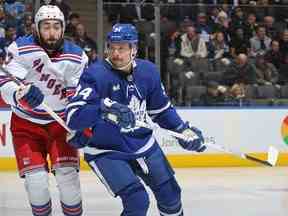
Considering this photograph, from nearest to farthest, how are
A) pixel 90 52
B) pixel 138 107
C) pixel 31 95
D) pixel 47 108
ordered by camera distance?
pixel 138 107 < pixel 31 95 < pixel 47 108 < pixel 90 52

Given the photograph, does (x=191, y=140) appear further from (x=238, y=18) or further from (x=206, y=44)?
(x=238, y=18)

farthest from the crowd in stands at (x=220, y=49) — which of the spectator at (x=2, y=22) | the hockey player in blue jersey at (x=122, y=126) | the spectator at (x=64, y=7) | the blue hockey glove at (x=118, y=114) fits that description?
the blue hockey glove at (x=118, y=114)

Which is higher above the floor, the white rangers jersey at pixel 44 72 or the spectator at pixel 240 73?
the white rangers jersey at pixel 44 72

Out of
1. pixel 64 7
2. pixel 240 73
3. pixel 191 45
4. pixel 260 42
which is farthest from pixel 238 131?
pixel 64 7

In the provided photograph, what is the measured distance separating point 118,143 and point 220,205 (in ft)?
7.52

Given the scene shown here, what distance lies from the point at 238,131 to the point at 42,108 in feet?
16.4

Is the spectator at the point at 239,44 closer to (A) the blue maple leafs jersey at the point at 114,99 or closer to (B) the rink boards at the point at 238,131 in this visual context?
(B) the rink boards at the point at 238,131

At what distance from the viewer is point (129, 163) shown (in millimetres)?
3697

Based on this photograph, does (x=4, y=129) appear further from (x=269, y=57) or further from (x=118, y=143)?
(x=118, y=143)

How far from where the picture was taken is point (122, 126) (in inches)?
141

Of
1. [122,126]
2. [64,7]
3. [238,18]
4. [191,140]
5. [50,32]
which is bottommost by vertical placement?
[238,18]

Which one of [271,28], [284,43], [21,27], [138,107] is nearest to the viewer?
[138,107]

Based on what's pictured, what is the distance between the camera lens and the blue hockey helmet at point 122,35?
11.9 ft

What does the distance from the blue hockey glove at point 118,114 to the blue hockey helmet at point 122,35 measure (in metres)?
0.28
